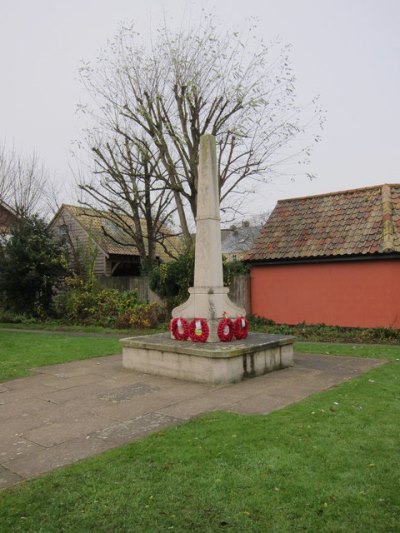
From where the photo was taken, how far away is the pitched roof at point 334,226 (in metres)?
13.3

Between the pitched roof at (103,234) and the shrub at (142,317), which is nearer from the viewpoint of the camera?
the shrub at (142,317)

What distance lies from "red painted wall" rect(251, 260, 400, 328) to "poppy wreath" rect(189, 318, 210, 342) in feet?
22.3

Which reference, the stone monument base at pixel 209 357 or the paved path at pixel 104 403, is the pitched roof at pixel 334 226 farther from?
the stone monument base at pixel 209 357

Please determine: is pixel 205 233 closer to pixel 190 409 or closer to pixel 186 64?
pixel 190 409

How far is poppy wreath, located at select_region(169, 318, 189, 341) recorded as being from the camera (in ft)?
28.2

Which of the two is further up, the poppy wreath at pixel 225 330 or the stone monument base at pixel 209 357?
the poppy wreath at pixel 225 330

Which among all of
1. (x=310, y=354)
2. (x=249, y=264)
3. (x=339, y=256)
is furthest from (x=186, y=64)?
(x=310, y=354)

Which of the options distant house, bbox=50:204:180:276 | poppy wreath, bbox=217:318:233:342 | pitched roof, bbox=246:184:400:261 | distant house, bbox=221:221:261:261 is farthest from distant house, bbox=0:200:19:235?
distant house, bbox=221:221:261:261

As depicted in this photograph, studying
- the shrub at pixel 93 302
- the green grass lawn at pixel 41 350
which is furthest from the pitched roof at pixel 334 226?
the green grass lawn at pixel 41 350

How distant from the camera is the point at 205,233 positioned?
8672 mm

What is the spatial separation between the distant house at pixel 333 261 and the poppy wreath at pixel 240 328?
5.81 metres

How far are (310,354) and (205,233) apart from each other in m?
3.86

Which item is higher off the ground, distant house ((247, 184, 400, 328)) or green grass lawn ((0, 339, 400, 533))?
distant house ((247, 184, 400, 328))

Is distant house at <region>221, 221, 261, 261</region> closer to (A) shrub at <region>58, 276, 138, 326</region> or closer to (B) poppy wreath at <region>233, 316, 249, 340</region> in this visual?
(A) shrub at <region>58, 276, 138, 326</region>
